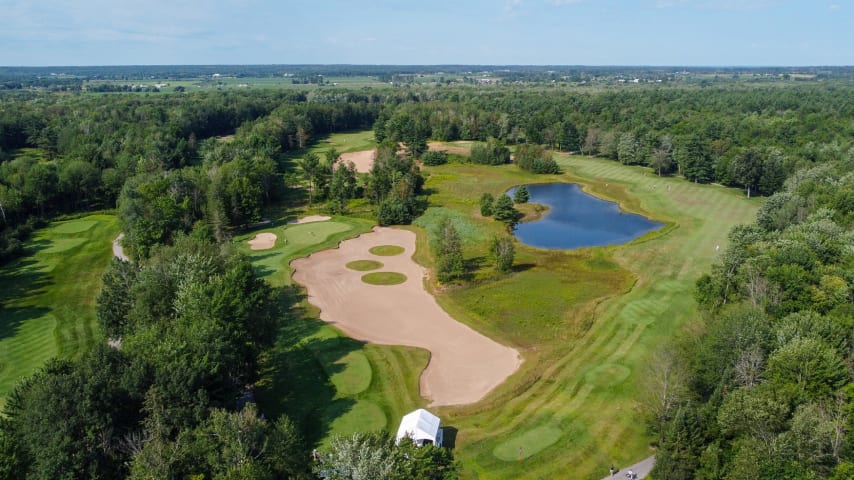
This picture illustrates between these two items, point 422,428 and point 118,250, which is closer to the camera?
point 422,428

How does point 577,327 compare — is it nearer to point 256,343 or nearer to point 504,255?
point 504,255

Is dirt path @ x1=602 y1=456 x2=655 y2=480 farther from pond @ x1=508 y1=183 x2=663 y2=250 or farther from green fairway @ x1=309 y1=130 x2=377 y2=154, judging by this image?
green fairway @ x1=309 y1=130 x2=377 y2=154

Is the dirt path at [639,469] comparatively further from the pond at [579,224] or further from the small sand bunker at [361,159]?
the small sand bunker at [361,159]

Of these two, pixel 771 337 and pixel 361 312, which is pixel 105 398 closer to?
pixel 361 312

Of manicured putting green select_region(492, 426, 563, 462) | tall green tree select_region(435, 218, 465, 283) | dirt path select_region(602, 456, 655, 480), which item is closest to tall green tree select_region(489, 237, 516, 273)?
tall green tree select_region(435, 218, 465, 283)

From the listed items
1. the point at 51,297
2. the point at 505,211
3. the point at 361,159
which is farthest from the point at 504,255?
the point at 361,159

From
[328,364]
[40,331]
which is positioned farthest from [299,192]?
[328,364]
